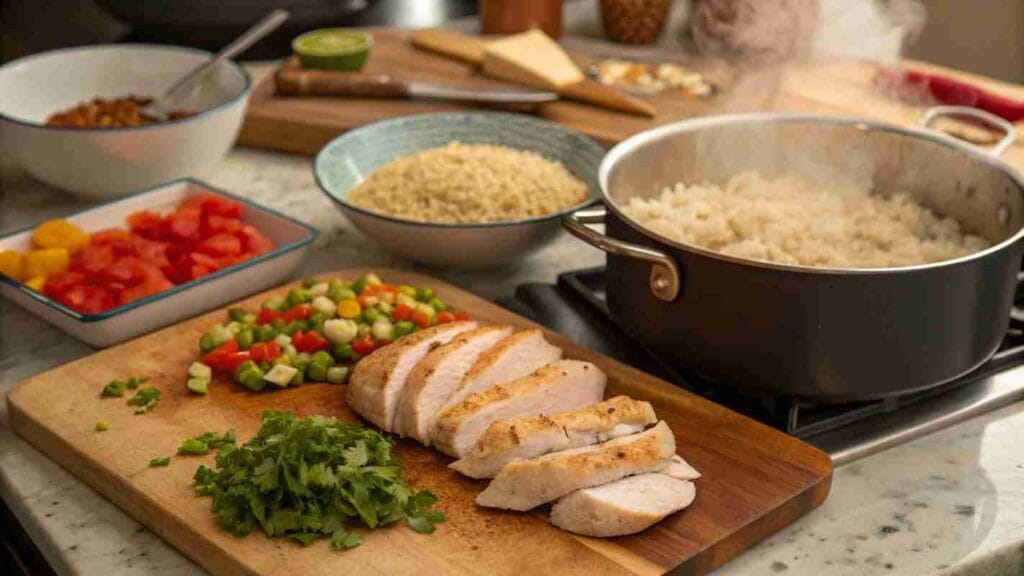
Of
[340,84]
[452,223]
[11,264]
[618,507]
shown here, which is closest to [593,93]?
[340,84]

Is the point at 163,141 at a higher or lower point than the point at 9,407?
higher

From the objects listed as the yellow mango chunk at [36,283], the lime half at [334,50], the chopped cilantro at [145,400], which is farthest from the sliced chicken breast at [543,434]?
the lime half at [334,50]

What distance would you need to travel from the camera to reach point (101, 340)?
184 centimetres

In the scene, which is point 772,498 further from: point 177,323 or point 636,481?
point 177,323

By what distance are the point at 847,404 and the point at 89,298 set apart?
113cm

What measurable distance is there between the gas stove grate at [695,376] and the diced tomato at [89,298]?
617 mm

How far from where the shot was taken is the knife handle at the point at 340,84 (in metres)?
2.69

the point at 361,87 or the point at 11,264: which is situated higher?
the point at 361,87

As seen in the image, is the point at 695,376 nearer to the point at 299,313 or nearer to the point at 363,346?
the point at 363,346

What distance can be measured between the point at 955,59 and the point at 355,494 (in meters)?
3.19

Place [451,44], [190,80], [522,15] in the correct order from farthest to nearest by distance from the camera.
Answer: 1. [522,15]
2. [451,44]
3. [190,80]

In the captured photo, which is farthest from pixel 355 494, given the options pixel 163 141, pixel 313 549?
pixel 163 141

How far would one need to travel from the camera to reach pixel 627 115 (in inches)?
104

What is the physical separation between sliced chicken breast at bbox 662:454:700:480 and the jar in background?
194 centimetres
